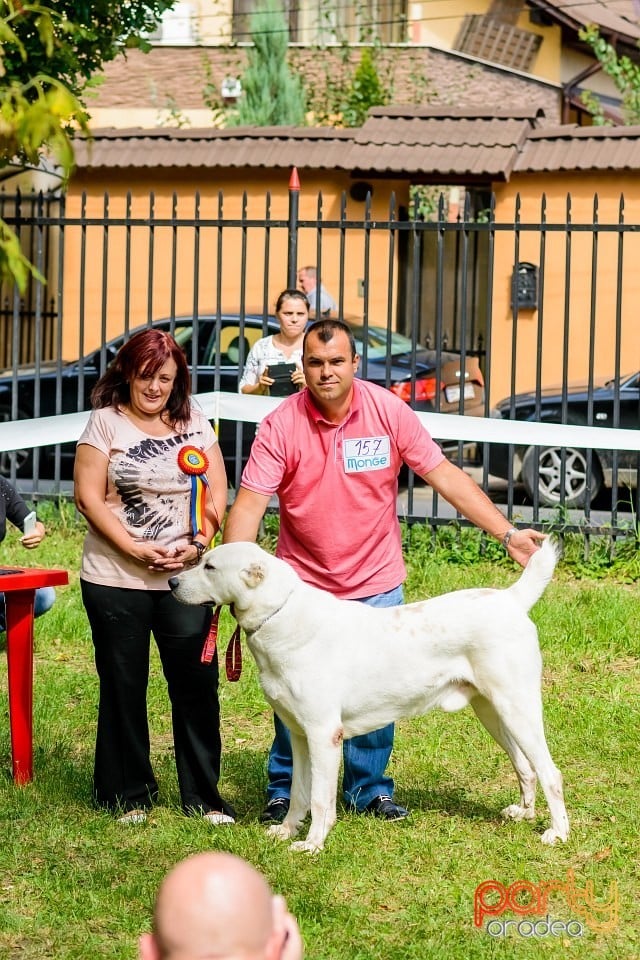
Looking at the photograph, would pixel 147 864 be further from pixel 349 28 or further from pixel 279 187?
pixel 349 28

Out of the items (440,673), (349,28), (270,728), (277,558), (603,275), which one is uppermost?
(349,28)

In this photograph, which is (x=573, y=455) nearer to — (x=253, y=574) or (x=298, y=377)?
(x=298, y=377)

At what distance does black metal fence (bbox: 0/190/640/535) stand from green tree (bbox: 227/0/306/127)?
361cm

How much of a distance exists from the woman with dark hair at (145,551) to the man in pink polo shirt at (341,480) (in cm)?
23

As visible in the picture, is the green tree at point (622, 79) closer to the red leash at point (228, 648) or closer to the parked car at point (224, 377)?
the parked car at point (224, 377)

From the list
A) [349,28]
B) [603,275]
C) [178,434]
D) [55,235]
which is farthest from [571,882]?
[349,28]

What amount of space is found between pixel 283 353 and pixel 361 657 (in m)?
4.89

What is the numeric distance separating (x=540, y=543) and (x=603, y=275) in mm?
11404

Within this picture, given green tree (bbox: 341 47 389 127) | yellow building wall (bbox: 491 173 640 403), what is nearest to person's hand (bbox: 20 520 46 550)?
yellow building wall (bbox: 491 173 640 403)

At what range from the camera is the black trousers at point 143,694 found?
5012mm

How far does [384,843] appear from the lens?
4.82 m

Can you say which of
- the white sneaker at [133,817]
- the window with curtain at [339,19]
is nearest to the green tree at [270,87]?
the window with curtain at [339,19]

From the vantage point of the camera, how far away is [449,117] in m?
16.7

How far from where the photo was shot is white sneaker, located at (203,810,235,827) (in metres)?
5.00
